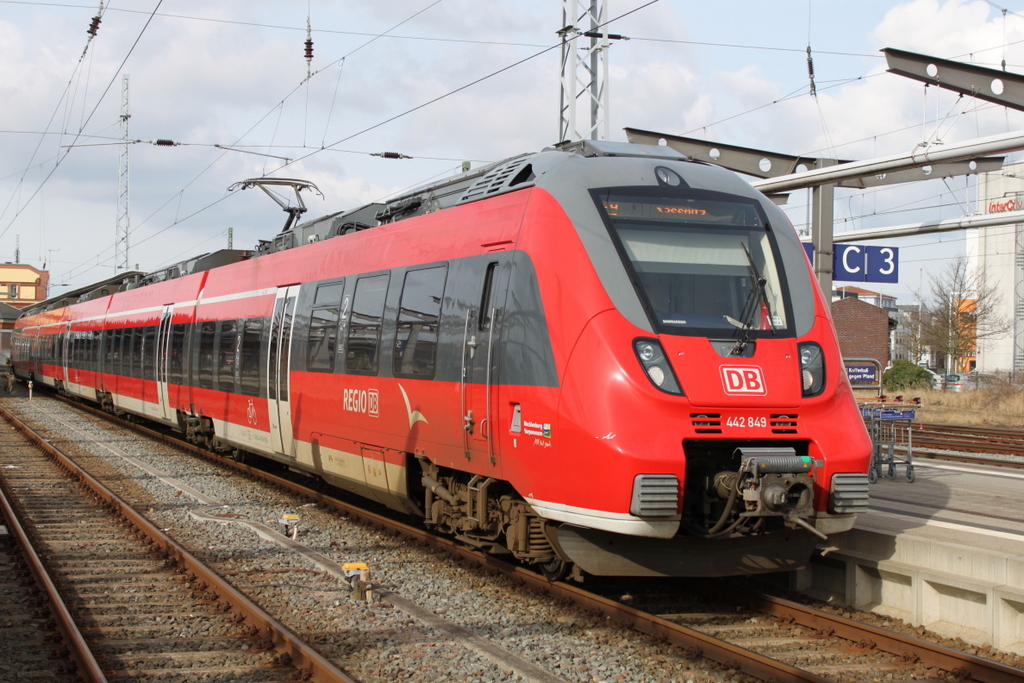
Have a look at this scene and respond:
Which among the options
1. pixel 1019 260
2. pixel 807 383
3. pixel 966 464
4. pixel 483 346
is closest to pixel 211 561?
pixel 483 346

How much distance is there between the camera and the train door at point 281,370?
1182cm

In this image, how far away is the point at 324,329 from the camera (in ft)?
35.4

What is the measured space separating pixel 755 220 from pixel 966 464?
10.1 metres

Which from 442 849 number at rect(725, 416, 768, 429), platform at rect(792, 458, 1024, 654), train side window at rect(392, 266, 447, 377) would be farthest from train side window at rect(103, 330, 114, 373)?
442 849 number at rect(725, 416, 768, 429)

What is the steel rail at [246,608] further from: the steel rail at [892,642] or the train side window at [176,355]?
the train side window at [176,355]

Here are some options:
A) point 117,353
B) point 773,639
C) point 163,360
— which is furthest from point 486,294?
point 117,353

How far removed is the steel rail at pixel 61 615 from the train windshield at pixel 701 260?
4.27 meters

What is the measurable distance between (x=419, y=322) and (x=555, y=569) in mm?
2608

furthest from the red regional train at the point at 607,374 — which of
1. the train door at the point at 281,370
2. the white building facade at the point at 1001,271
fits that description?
the white building facade at the point at 1001,271

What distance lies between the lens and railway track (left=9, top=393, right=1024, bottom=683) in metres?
5.61

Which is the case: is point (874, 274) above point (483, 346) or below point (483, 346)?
above

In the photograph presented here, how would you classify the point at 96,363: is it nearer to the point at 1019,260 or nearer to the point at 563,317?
the point at 563,317

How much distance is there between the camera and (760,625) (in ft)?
22.2

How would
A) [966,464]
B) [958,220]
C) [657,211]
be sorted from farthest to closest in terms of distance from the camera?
1. [958,220]
2. [966,464]
3. [657,211]
